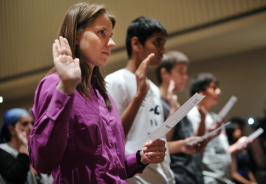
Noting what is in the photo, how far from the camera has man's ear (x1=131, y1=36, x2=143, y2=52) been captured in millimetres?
1720

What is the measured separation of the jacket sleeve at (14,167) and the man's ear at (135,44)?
0.83 metres

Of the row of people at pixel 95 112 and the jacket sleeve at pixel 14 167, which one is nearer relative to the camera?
the row of people at pixel 95 112

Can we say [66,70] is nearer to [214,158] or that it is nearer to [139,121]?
[139,121]

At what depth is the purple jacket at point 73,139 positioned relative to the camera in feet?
2.58

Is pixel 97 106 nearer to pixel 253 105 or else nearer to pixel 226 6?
pixel 226 6

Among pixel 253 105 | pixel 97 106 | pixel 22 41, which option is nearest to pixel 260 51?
pixel 253 105

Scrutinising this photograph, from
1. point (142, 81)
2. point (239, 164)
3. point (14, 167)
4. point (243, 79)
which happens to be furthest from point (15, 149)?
point (243, 79)

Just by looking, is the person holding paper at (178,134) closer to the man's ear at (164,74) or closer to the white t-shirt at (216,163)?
the man's ear at (164,74)

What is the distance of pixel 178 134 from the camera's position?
207 cm

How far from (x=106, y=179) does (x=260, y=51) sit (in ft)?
12.8

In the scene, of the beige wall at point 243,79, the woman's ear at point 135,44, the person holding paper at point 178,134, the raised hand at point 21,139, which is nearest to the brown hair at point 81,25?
the woman's ear at point 135,44

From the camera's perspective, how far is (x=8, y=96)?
5.25ft

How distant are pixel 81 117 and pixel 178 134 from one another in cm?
→ 124

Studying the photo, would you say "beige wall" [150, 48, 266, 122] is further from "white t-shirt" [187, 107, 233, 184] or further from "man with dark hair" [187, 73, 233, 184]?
"white t-shirt" [187, 107, 233, 184]
